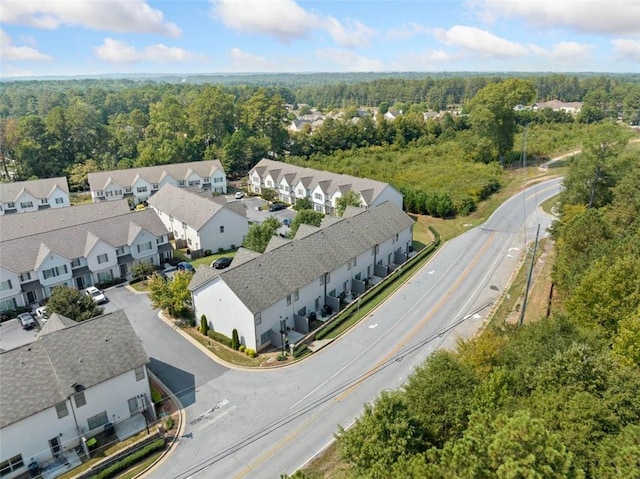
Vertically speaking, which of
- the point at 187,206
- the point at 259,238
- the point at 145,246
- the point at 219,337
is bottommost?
the point at 219,337

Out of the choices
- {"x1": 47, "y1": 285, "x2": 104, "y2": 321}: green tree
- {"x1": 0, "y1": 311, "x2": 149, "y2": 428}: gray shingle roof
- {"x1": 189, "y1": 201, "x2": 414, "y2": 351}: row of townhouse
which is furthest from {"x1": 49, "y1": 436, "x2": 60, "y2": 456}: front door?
{"x1": 189, "y1": 201, "x2": 414, "y2": 351}: row of townhouse

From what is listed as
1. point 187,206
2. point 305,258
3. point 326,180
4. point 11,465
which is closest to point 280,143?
point 326,180

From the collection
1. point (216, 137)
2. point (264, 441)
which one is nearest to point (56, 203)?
point (216, 137)

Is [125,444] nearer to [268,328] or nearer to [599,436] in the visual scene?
[268,328]

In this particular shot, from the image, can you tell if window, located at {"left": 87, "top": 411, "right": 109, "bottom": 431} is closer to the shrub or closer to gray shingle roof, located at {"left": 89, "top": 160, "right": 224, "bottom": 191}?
the shrub

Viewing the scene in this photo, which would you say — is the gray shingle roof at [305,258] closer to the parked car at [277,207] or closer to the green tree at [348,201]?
the green tree at [348,201]

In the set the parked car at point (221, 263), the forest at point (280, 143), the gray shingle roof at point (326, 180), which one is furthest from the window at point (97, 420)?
the forest at point (280, 143)

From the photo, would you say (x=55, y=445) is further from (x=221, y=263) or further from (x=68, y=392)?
(x=221, y=263)
